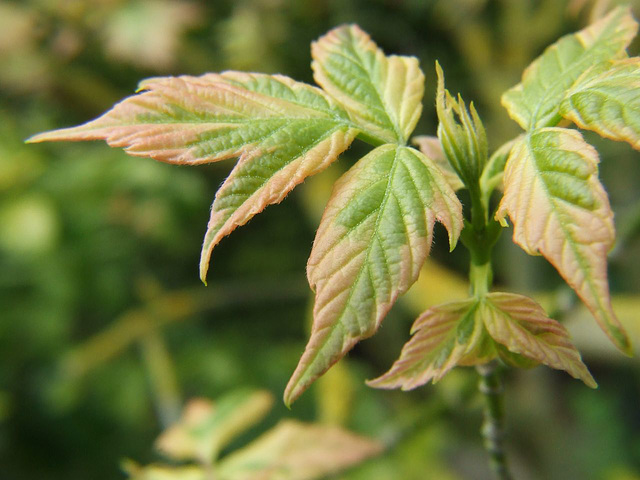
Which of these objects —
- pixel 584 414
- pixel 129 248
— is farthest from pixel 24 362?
pixel 584 414

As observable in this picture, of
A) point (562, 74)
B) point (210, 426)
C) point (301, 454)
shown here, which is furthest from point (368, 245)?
point (210, 426)

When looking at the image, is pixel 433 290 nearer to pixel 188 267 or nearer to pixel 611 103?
pixel 188 267

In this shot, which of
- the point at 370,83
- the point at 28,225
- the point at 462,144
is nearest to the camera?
the point at 462,144

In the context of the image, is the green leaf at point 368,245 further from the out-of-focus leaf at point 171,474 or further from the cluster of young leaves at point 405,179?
the out-of-focus leaf at point 171,474

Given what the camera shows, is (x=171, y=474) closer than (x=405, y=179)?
No

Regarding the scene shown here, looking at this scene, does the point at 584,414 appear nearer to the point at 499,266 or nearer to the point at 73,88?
the point at 499,266

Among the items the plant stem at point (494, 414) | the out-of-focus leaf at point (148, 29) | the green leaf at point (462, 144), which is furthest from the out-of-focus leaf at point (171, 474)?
the out-of-focus leaf at point (148, 29)
